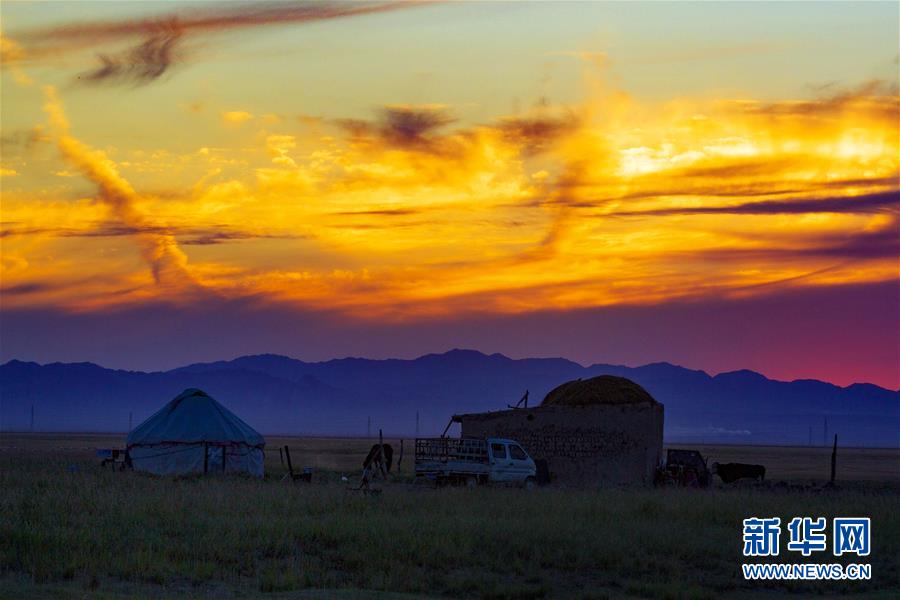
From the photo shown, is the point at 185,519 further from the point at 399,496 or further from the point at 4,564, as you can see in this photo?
the point at 399,496

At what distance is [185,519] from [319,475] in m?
24.1

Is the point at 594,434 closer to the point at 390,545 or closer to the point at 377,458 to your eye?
the point at 377,458

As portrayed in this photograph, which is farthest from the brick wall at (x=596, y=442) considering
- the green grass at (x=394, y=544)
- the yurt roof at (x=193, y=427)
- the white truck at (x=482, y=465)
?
the yurt roof at (x=193, y=427)

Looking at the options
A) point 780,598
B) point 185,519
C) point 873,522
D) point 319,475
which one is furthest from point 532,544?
point 319,475

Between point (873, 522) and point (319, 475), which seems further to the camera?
point (319, 475)

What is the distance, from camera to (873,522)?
32.1 m

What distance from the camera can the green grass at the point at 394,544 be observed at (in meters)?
23.1

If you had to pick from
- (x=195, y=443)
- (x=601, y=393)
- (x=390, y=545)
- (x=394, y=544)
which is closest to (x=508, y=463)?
(x=601, y=393)

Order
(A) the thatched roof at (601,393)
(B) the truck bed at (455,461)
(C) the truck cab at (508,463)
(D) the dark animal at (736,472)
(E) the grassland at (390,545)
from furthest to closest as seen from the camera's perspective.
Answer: (D) the dark animal at (736,472) → (A) the thatched roof at (601,393) → (B) the truck bed at (455,461) → (C) the truck cab at (508,463) → (E) the grassland at (390,545)

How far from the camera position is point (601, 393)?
156 feet

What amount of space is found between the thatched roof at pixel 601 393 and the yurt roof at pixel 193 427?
12.5 metres

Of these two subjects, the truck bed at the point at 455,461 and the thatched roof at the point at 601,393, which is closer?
the truck bed at the point at 455,461

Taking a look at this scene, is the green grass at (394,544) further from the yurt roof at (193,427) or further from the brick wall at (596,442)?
the yurt roof at (193,427)

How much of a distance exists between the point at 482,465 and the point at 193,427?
15.4m
